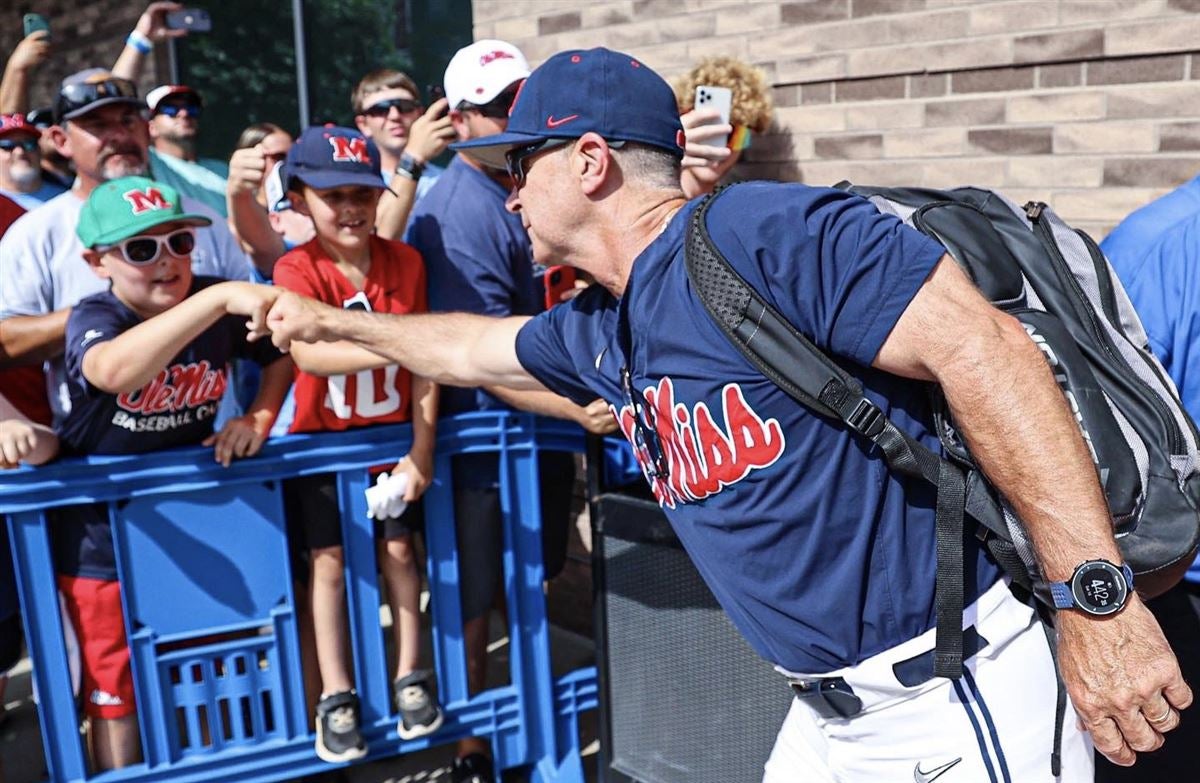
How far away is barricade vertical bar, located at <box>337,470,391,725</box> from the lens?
3.09 m

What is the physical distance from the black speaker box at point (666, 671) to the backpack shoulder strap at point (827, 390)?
98 cm

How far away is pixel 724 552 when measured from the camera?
1.97m

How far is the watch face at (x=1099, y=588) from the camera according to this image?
156cm

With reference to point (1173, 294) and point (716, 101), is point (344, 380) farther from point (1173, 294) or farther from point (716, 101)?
point (1173, 294)

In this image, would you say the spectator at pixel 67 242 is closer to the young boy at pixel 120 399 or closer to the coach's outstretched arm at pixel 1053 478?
the young boy at pixel 120 399

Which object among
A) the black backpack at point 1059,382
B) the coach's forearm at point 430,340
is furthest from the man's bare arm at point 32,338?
the black backpack at point 1059,382

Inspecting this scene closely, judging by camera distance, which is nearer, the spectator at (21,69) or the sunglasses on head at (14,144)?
the sunglasses on head at (14,144)

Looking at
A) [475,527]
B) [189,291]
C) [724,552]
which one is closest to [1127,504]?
[724,552]

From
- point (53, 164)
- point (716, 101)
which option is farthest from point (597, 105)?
point (53, 164)

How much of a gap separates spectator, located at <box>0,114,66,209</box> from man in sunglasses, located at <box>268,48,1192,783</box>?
330cm

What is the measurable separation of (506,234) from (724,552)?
1592mm

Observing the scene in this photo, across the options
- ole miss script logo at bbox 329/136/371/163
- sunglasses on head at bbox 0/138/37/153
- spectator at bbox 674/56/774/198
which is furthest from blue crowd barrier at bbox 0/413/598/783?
sunglasses on head at bbox 0/138/37/153

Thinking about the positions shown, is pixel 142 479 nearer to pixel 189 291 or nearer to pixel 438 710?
pixel 189 291

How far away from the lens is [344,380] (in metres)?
3.11
